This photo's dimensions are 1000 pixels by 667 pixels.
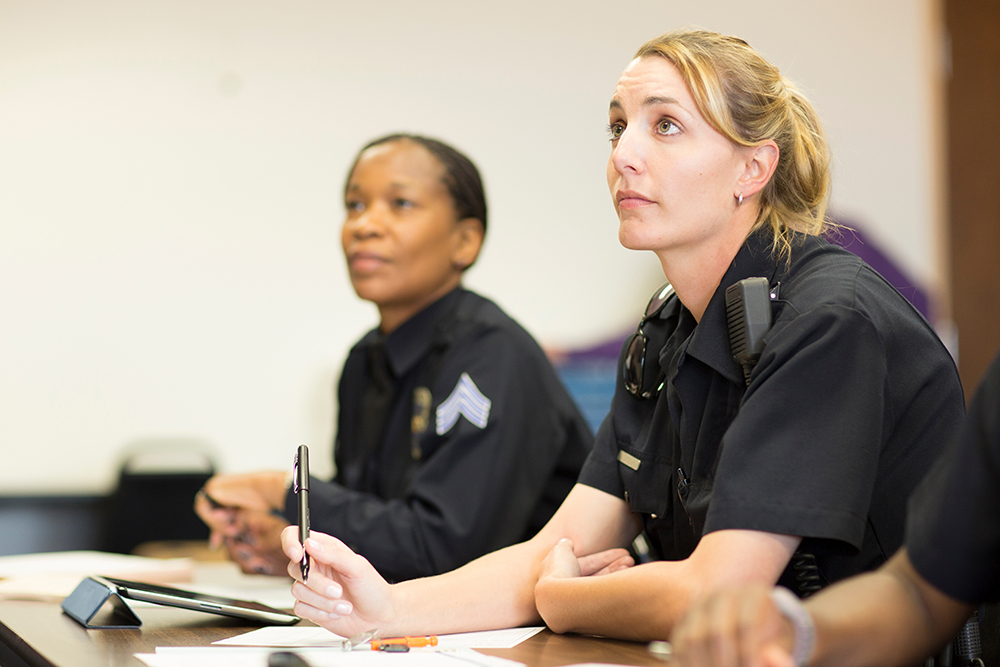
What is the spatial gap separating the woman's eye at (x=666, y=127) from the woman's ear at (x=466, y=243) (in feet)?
2.98

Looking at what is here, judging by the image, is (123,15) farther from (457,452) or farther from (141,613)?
(141,613)

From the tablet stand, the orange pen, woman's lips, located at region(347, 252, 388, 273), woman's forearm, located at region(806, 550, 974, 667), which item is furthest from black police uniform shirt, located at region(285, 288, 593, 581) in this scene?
woman's forearm, located at region(806, 550, 974, 667)

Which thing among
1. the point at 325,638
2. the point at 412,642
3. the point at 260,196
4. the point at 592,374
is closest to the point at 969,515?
A: the point at 412,642

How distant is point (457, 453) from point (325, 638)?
64 cm

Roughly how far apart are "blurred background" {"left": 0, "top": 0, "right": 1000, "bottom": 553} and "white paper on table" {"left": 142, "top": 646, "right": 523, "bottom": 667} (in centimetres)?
191

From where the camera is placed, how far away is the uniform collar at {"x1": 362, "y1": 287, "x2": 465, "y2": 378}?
192 cm

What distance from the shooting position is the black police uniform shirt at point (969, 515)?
67 cm

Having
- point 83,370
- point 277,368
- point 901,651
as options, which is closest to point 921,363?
point 901,651

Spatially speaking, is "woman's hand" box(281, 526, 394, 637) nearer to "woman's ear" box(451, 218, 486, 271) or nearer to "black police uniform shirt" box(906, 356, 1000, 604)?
"black police uniform shirt" box(906, 356, 1000, 604)

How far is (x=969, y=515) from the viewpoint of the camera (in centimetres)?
68

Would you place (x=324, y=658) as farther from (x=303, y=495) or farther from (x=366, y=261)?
(x=366, y=261)

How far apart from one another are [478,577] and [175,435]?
1.84 metres

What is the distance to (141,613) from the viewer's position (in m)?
1.21

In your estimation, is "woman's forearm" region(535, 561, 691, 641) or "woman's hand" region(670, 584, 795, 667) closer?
"woman's hand" region(670, 584, 795, 667)
